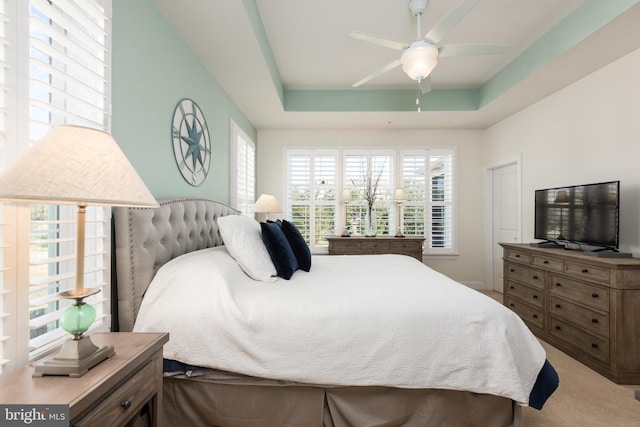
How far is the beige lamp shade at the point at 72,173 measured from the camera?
76cm

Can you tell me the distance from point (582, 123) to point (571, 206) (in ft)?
2.94

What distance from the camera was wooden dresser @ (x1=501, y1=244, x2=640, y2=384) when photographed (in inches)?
84.9


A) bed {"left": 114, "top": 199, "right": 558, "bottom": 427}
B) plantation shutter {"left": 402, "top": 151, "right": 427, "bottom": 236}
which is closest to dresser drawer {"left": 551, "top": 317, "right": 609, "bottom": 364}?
bed {"left": 114, "top": 199, "right": 558, "bottom": 427}

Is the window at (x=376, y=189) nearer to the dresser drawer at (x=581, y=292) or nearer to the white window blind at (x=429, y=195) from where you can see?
the white window blind at (x=429, y=195)

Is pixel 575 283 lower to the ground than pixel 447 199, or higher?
lower

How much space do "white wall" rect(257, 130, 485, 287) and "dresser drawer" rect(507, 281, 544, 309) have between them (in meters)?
1.40

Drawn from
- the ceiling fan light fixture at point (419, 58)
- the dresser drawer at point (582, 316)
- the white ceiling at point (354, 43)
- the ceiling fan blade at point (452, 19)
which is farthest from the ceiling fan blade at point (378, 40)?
the dresser drawer at point (582, 316)

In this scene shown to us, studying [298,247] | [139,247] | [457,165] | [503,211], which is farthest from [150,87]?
[503,211]

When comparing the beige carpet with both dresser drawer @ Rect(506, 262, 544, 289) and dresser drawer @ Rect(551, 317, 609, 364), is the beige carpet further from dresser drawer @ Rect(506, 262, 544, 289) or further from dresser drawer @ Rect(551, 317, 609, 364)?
dresser drawer @ Rect(506, 262, 544, 289)

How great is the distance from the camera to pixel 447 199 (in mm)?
4824

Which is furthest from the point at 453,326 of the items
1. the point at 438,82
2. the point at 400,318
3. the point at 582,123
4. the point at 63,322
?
the point at 438,82

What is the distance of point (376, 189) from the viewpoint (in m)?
4.80

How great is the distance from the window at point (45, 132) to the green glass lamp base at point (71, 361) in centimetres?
25

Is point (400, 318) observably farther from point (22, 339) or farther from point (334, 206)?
point (334, 206)
